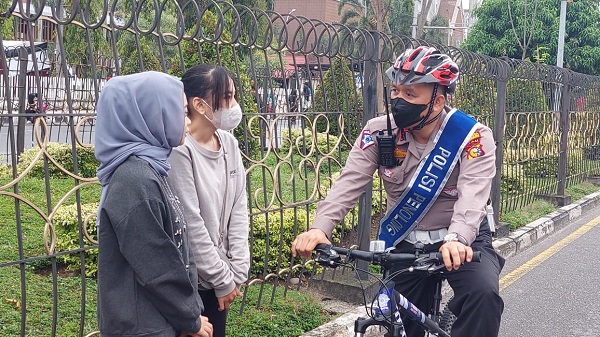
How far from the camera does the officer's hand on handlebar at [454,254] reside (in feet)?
8.70

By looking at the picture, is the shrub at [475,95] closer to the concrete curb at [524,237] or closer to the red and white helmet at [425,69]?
the concrete curb at [524,237]

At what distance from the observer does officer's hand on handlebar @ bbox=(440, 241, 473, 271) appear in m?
2.65

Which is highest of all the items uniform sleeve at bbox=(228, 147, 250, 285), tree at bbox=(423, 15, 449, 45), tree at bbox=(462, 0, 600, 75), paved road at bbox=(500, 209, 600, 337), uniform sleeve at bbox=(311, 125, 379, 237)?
tree at bbox=(423, 15, 449, 45)

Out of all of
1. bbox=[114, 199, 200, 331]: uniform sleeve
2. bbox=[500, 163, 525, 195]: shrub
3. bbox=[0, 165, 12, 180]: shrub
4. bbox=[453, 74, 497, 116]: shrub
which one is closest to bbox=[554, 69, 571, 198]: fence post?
bbox=[500, 163, 525, 195]: shrub

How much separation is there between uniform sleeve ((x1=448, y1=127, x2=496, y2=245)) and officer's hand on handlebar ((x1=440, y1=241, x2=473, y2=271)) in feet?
0.78

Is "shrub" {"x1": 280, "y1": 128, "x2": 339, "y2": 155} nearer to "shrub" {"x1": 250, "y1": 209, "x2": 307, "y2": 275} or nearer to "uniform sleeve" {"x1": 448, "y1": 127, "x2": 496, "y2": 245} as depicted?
"shrub" {"x1": 250, "y1": 209, "x2": 307, "y2": 275}

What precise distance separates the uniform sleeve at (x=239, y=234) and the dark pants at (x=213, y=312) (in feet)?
0.43

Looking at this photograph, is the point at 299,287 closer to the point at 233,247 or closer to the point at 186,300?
the point at 233,247

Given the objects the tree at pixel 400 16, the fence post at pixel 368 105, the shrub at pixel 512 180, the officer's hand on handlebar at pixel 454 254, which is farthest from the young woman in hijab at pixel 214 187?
the tree at pixel 400 16

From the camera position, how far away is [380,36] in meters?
5.60

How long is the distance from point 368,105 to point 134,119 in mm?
3361

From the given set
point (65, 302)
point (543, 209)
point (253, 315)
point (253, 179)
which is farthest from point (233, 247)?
point (543, 209)

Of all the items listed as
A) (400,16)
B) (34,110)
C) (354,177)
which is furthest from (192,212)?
(400,16)

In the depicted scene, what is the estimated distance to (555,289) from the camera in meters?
6.55
